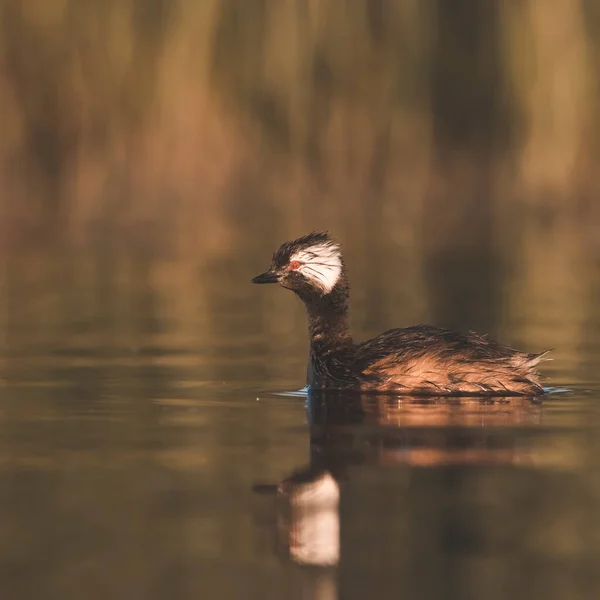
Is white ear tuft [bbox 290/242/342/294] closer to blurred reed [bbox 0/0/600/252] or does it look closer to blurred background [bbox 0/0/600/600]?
blurred background [bbox 0/0/600/600]

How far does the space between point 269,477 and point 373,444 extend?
98cm

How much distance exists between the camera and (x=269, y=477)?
7.87m

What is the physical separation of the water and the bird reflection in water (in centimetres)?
2

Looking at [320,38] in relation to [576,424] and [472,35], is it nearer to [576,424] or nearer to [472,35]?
[472,35]

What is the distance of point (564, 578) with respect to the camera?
599 centimetres

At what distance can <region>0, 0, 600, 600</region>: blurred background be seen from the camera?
840 cm

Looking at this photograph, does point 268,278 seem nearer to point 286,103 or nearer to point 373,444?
point 373,444

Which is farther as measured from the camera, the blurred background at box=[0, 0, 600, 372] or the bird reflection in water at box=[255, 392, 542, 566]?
the blurred background at box=[0, 0, 600, 372]

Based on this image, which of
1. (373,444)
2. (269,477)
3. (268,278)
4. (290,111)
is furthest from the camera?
(290,111)

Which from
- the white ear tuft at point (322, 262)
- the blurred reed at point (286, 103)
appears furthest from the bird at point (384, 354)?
Answer: the blurred reed at point (286, 103)

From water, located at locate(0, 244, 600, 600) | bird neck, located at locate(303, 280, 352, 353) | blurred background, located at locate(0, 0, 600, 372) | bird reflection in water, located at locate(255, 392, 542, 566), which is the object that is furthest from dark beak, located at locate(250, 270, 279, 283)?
blurred background, located at locate(0, 0, 600, 372)

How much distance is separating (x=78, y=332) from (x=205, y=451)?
5.96 metres

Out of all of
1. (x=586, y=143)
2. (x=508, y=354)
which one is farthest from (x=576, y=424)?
(x=586, y=143)

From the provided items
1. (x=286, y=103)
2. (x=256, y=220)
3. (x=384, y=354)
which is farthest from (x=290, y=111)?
(x=384, y=354)
